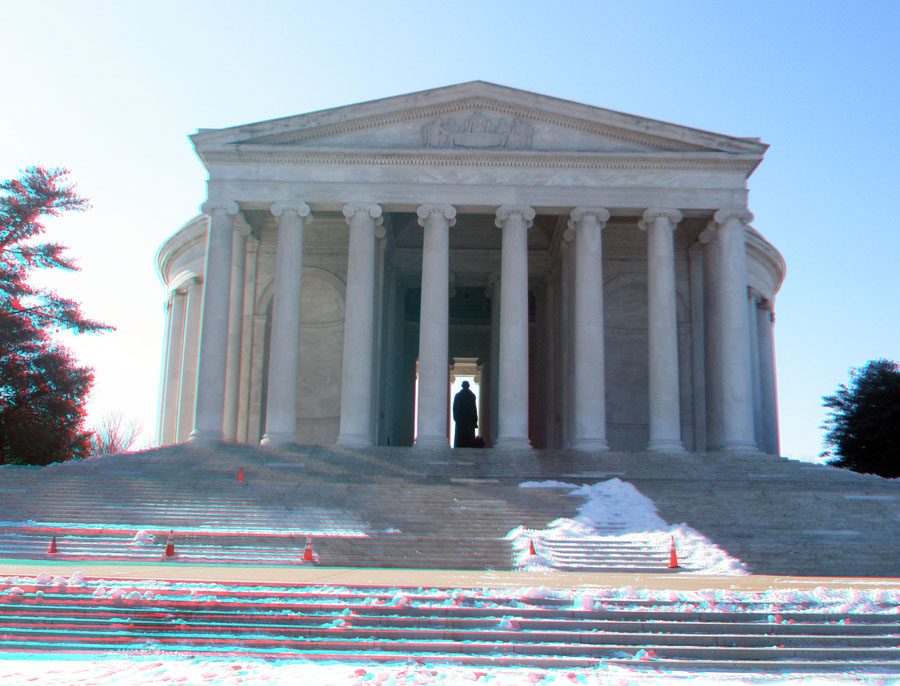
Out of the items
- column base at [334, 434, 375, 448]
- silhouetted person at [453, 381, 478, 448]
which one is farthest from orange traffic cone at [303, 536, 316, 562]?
silhouetted person at [453, 381, 478, 448]

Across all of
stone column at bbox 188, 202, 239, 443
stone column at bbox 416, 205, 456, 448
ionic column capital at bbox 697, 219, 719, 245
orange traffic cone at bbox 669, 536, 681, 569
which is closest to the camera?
orange traffic cone at bbox 669, 536, 681, 569

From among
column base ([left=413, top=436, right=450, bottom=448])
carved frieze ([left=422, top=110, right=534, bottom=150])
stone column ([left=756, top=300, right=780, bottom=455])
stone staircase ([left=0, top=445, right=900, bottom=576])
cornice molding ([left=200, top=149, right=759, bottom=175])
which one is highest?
carved frieze ([left=422, top=110, right=534, bottom=150])

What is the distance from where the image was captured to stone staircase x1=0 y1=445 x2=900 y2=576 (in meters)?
24.5

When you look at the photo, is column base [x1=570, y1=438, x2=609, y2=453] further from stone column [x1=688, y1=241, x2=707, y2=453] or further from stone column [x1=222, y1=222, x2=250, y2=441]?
stone column [x1=222, y1=222, x2=250, y2=441]

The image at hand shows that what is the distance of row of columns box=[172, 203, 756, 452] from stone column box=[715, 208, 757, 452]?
0.16ft

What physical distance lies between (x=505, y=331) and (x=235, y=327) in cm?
1510

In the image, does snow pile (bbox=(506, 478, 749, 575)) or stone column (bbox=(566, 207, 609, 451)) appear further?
stone column (bbox=(566, 207, 609, 451))

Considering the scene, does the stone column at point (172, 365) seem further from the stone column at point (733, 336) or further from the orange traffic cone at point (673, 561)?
the orange traffic cone at point (673, 561)

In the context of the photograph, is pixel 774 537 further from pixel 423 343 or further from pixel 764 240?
pixel 764 240

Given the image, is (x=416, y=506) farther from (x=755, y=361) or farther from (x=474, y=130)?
(x=755, y=361)

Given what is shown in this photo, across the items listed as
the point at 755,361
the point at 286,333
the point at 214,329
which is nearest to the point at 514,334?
the point at 286,333

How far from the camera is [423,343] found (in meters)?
42.4

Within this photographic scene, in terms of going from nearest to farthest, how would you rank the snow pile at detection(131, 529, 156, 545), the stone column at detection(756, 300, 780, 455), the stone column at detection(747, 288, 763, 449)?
the snow pile at detection(131, 529, 156, 545), the stone column at detection(747, 288, 763, 449), the stone column at detection(756, 300, 780, 455)

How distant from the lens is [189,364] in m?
51.7
